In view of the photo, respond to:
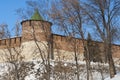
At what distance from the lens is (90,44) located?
3397cm

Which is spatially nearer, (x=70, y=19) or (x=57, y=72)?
(x=70, y=19)

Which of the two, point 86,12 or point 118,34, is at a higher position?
point 86,12

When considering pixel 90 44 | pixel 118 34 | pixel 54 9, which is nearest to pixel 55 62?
pixel 90 44

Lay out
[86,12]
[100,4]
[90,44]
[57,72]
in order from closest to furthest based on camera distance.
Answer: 1. [100,4]
2. [86,12]
3. [57,72]
4. [90,44]

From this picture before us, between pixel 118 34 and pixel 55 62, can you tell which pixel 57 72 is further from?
pixel 118 34

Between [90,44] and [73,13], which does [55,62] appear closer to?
[90,44]

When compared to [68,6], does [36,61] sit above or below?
below

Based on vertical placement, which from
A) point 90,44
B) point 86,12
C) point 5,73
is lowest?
point 5,73

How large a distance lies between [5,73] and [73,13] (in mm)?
10552

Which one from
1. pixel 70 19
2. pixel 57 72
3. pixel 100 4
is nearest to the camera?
pixel 100 4

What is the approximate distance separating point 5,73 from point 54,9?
9.62 metres

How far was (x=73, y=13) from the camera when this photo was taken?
21547mm

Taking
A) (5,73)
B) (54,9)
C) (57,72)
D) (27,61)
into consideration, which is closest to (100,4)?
(54,9)

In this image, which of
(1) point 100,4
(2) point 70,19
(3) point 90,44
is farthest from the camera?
(3) point 90,44
